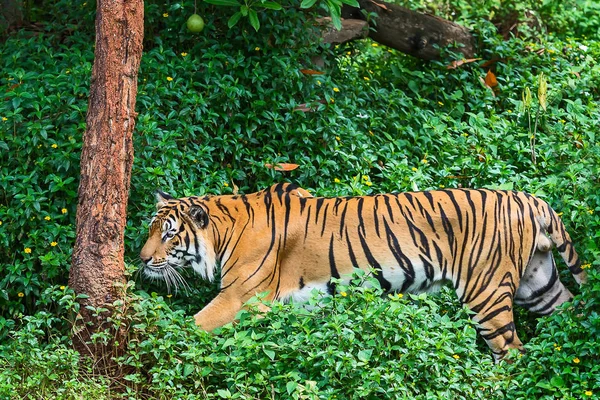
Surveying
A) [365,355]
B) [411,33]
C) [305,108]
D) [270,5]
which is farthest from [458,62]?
[365,355]

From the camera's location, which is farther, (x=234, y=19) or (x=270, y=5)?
(x=234, y=19)

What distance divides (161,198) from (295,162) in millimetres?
1520

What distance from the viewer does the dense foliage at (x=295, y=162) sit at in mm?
5234

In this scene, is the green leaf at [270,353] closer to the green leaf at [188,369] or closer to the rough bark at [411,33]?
the green leaf at [188,369]

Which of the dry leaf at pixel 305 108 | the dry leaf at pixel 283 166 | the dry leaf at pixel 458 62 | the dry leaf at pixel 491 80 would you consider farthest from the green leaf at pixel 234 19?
the dry leaf at pixel 491 80

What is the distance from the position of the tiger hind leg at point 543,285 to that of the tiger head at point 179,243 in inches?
84.2

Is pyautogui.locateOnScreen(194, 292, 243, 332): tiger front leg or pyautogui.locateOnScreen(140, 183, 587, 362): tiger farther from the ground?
pyautogui.locateOnScreen(140, 183, 587, 362): tiger

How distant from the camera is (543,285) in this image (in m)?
6.23

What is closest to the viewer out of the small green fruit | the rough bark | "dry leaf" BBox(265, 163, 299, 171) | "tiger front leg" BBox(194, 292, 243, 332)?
"tiger front leg" BBox(194, 292, 243, 332)

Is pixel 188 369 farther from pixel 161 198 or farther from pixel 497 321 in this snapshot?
pixel 497 321

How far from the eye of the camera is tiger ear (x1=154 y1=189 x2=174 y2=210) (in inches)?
248

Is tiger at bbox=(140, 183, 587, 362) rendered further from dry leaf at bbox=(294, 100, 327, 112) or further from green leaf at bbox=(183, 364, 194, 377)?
dry leaf at bbox=(294, 100, 327, 112)

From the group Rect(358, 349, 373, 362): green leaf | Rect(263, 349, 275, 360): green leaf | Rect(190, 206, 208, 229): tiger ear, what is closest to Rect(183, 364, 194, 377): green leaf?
Rect(263, 349, 275, 360): green leaf

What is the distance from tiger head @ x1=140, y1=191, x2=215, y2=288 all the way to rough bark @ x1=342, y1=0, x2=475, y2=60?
12.7 feet
